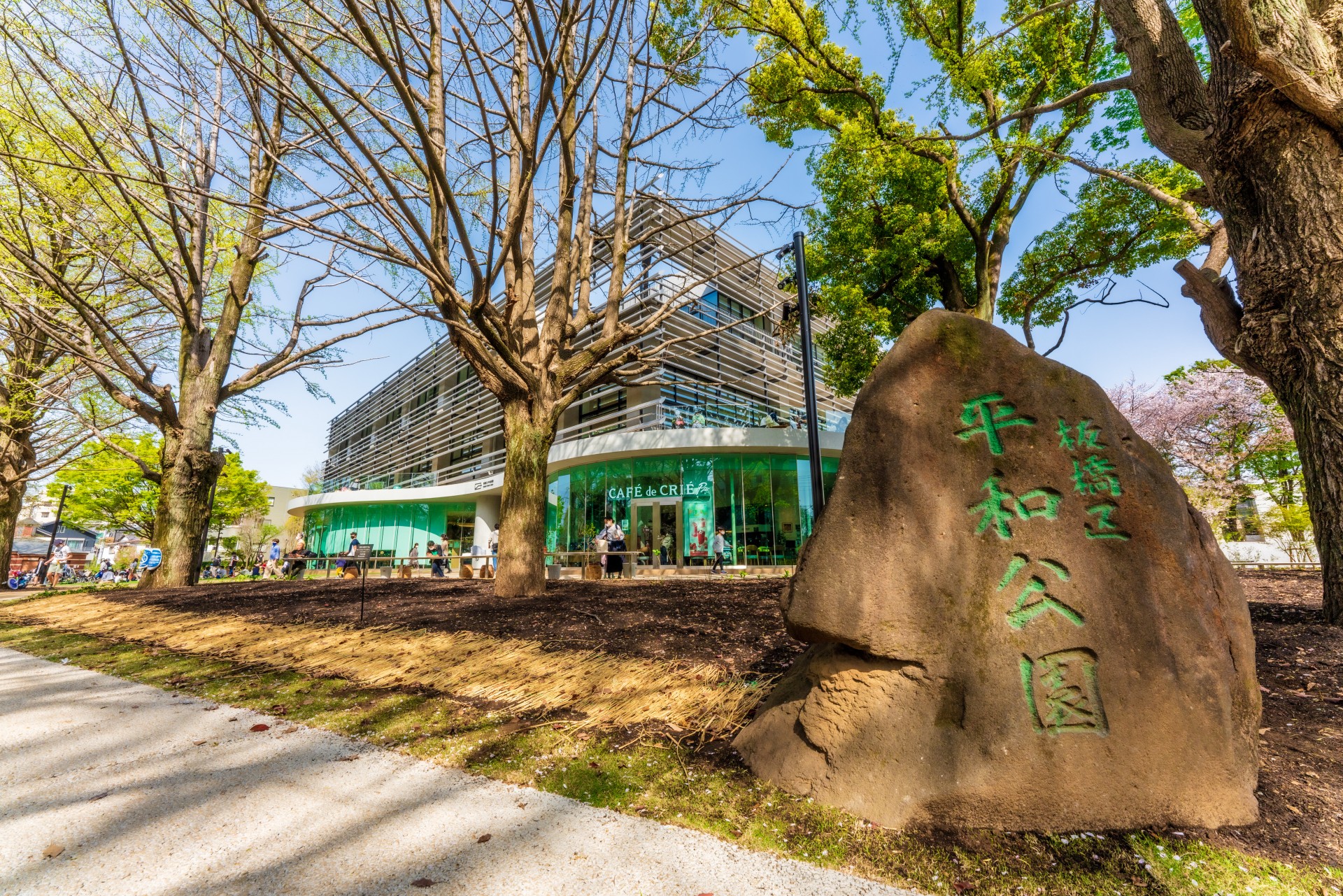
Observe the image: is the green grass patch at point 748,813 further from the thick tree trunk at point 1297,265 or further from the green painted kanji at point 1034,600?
the thick tree trunk at point 1297,265

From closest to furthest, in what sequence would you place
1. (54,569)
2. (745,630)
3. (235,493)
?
(745,630), (54,569), (235,493)

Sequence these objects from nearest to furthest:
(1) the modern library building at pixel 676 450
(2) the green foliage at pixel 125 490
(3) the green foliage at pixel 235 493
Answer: (1) the modern library building at pixel 676 450
(2) the green foliage at pixel 125 490
(3) the green foliage at pixel 235 493

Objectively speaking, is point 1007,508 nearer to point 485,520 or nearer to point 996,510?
point 996,510

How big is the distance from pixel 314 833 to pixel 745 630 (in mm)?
3311

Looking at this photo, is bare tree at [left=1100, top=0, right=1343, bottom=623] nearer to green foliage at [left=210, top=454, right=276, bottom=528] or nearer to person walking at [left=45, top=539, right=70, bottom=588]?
person walking at [left=45, top=539, right=70, bottom=588]

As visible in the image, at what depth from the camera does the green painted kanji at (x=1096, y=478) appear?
238 cm

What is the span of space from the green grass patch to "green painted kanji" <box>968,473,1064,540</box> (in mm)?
1138

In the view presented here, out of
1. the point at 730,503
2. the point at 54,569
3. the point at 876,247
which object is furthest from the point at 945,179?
the point at 54,569

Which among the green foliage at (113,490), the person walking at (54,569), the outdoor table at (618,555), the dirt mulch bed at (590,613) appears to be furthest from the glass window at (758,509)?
the person walking at (54,569)

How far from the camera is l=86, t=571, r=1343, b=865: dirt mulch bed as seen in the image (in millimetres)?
2145

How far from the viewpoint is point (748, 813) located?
2.18m

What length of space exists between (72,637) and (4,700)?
3406mm

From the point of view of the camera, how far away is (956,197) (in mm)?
11570

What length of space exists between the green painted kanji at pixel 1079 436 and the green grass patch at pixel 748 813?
1.48m
